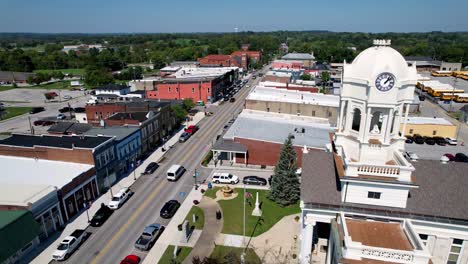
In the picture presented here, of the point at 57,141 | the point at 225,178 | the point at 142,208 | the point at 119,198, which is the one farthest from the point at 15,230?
the point at 225,178

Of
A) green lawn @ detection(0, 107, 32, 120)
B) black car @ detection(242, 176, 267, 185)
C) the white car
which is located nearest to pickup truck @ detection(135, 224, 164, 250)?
the white car

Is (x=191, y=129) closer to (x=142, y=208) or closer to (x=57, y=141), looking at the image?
(x=57, y=141)

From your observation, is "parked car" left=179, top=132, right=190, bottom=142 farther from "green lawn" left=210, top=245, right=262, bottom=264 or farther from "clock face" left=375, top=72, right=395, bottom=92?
"clock face" left=375, top=72, right=395, bottom=92

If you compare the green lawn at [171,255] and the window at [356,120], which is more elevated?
the window at [356,120]

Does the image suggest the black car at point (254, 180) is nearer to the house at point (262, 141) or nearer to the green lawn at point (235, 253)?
the house at point (262, 141)

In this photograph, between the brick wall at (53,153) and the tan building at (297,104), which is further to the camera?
the tan building at (297,104)

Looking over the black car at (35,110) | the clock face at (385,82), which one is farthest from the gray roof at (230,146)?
the black car at (35,110)
